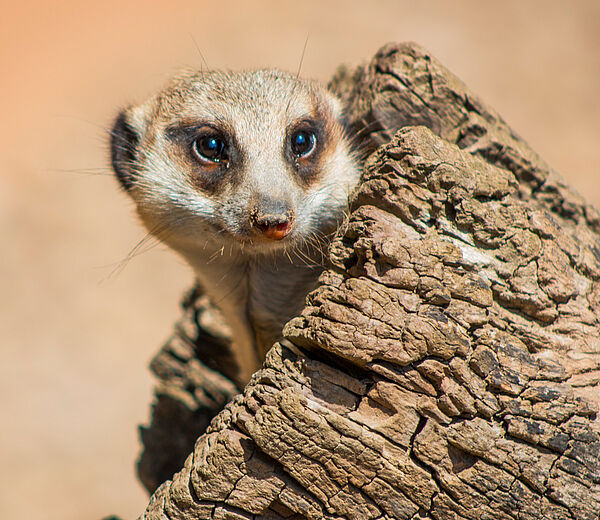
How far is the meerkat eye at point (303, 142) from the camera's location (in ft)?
9.07

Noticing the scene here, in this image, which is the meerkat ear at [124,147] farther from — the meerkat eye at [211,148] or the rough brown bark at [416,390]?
the rough brown bark at [416,390]

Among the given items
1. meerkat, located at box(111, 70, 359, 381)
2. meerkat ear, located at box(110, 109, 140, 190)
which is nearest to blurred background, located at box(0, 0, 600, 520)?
meerkat ear, located at box(110, 109, 140, 190)

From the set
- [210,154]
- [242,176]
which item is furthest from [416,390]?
[210,154]

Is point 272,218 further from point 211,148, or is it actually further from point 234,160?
point 211,148

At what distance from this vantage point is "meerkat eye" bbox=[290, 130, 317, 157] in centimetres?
277

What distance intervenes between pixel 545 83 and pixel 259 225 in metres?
4.36

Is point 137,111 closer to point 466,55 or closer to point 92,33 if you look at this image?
point 466,55

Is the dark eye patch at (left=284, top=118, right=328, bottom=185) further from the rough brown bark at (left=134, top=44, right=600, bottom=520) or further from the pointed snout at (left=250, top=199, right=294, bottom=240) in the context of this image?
the rough brown bark at (left=134, top=44, right=600, bottom=520)

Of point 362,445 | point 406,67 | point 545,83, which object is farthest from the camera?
point 545,83

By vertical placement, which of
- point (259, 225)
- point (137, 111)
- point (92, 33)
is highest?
point (92, 33)

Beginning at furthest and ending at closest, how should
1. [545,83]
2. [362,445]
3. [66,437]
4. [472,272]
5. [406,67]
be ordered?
1. [545,83]
2. [66,437]
3. [406,67]
4. [472,272]
5. [362,445]

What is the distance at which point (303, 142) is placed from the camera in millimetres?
2791

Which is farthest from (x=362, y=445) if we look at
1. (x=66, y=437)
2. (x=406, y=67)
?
(x=66, y=437)

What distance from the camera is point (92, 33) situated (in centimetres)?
734
